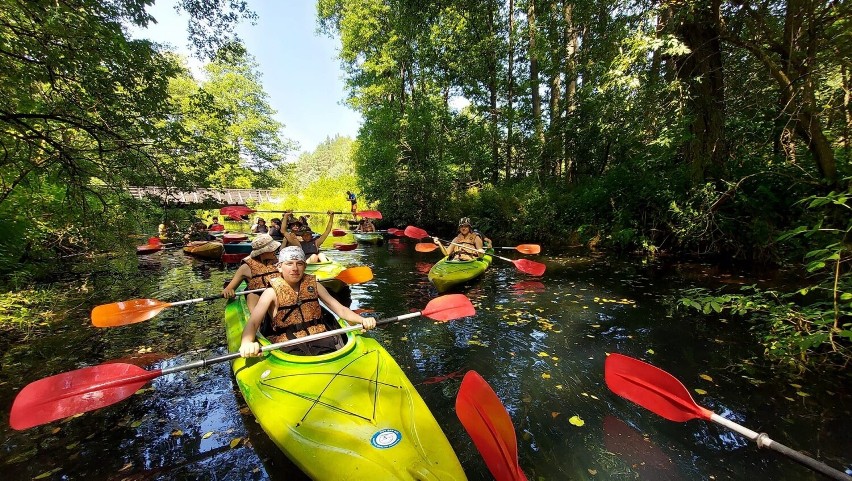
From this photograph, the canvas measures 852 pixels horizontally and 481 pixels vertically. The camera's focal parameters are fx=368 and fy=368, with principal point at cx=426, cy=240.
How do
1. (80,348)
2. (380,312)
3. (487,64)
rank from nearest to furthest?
(80,348)
(380,312)
(487,64)

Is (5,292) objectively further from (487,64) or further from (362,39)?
(362,39)

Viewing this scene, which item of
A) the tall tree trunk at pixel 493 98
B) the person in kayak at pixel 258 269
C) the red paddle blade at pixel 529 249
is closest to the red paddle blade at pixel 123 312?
the person in kayak at pixel 258 269

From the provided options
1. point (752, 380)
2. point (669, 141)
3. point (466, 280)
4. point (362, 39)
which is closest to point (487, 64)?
point (362, 39)

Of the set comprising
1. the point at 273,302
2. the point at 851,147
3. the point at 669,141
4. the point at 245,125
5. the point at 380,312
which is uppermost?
the point at 245,125

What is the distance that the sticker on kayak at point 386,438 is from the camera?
243cm

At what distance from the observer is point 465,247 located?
903cm

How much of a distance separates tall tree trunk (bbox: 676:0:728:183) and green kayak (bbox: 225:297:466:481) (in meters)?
8.85

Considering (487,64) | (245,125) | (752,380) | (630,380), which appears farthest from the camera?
(245,125)

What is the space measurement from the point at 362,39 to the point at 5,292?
25525 millimetres

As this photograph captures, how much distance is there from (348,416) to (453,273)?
5.64m

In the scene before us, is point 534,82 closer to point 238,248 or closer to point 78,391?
point 238,248

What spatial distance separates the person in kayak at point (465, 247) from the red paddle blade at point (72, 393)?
6.66 meters

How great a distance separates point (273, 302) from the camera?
3.90 m

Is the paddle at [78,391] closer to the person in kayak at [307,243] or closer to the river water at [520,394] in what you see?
the river water at [520,394]
